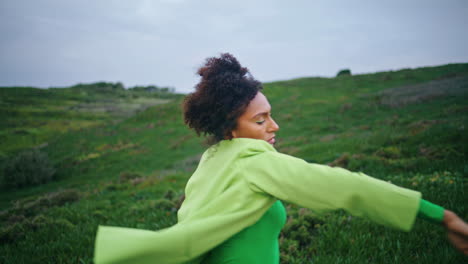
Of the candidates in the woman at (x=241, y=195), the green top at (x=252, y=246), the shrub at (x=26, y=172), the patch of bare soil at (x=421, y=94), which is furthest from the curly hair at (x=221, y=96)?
the patch of bare soil at (x=421, y=94)

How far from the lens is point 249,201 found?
1.41 metres

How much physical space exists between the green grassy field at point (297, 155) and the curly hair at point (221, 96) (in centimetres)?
50

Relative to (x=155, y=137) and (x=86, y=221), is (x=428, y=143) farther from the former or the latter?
(x=155, y=137)

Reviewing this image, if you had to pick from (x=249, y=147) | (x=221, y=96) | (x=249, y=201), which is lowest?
(x=249, y=201)

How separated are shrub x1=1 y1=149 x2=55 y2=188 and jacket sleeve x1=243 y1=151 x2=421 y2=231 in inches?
814

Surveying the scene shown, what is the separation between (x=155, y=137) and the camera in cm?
2627

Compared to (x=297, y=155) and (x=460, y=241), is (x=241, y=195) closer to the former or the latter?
(x=460, y=241)

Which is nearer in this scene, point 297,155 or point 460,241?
point 460,241

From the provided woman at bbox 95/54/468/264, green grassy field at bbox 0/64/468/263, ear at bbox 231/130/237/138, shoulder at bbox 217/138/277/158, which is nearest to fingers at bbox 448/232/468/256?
woman at bbox 95/54/468/264

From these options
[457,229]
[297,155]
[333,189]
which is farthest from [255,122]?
[297,155]

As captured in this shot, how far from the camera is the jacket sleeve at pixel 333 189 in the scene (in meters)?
1.14

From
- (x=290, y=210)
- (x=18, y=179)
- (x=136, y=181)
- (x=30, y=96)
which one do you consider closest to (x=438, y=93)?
(x=290, y=210)

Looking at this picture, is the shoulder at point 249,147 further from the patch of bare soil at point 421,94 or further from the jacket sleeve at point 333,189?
the patch of bare soil at point 421,94

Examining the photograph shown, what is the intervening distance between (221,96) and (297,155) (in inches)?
417
